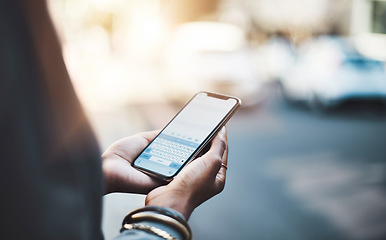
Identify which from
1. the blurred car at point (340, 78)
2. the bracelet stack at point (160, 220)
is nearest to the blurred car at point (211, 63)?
the blurred car at point (340, 78)

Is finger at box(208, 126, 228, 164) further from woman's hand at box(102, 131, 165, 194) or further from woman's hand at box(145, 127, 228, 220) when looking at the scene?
woman's hand at box(102, 131, 165, 194)

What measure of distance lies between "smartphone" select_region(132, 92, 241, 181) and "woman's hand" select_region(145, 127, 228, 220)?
204 millimetres

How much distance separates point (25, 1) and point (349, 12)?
2743 centimetres

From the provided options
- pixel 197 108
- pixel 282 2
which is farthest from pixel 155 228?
pixel 282 2

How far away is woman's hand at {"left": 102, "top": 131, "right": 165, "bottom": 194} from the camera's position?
150cm

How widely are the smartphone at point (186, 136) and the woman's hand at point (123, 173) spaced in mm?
32

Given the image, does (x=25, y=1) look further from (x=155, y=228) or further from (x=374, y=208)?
(x=374, y=208)

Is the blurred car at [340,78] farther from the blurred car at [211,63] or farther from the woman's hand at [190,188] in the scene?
the woman's hand at [190,188]

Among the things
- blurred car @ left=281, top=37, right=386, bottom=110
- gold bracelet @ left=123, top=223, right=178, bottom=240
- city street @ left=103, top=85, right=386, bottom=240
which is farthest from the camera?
blurred car @ left=281, top=37, right=386, bottom=110

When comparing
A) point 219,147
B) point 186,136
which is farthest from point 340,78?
point 219,147

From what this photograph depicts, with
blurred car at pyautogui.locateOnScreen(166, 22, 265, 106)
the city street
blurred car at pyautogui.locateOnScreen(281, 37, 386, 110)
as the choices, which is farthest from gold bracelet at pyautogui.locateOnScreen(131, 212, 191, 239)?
blurred car at pyautogui.locateOnScreen(281, 37, 386, 110)

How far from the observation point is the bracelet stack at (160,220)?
1.18 metres

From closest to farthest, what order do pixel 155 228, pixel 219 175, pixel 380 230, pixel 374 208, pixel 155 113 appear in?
1. pixel 155 228
2. pixel 219 175
3. pixel 380 230
4. pixel 374 208
5. pixel 155 113

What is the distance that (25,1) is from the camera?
3.36 ft
